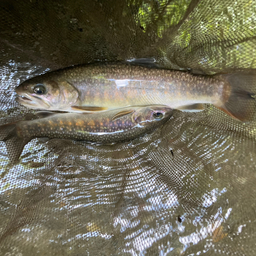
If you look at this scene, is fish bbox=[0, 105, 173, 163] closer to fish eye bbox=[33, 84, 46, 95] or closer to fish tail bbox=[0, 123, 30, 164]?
fish tail bbox=[0, 123, 30, 164]

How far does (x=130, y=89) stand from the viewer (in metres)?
1.56

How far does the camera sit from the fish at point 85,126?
5.16ft

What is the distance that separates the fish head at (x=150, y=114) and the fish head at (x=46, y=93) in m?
0.55

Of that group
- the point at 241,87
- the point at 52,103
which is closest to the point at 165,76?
the point at 241,87

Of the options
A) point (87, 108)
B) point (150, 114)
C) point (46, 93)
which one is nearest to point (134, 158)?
point (150, 114)

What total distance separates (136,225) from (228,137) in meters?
1.06

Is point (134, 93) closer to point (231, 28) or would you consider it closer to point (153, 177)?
point (153, 177)

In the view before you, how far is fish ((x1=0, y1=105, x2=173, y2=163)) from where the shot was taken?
1.57 meters

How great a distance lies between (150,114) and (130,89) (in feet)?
0.91

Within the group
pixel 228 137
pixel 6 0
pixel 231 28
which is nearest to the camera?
pixel 6 0

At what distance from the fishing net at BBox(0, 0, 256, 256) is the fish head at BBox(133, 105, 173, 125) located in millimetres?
166

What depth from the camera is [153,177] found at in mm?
1545

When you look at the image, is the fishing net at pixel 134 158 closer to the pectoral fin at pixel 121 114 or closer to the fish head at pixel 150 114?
the fish head at pixel 150 114

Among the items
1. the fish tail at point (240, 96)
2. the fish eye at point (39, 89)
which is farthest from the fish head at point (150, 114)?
the fish eye at point (39, 89)
